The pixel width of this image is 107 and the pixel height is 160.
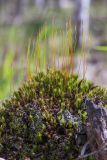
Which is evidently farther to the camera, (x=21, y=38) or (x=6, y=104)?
(x=21, y=38)

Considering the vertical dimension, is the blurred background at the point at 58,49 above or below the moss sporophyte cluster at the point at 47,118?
above

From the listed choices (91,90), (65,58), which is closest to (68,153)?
(91,90)

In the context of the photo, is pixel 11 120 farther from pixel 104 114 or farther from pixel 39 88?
pixel 104 114

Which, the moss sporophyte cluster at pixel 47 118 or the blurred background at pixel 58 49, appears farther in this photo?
the blurred background at pixel 58 49

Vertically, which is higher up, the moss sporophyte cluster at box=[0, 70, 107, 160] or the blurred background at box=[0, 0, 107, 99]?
the blurred background at box=[0, 0, 107, 99]

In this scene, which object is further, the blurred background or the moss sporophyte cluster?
the blurred background

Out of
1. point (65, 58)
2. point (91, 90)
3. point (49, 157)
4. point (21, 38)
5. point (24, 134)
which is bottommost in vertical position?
point (49, 157)

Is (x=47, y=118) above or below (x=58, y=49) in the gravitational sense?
below

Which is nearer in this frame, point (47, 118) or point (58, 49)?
point (47, 118)
